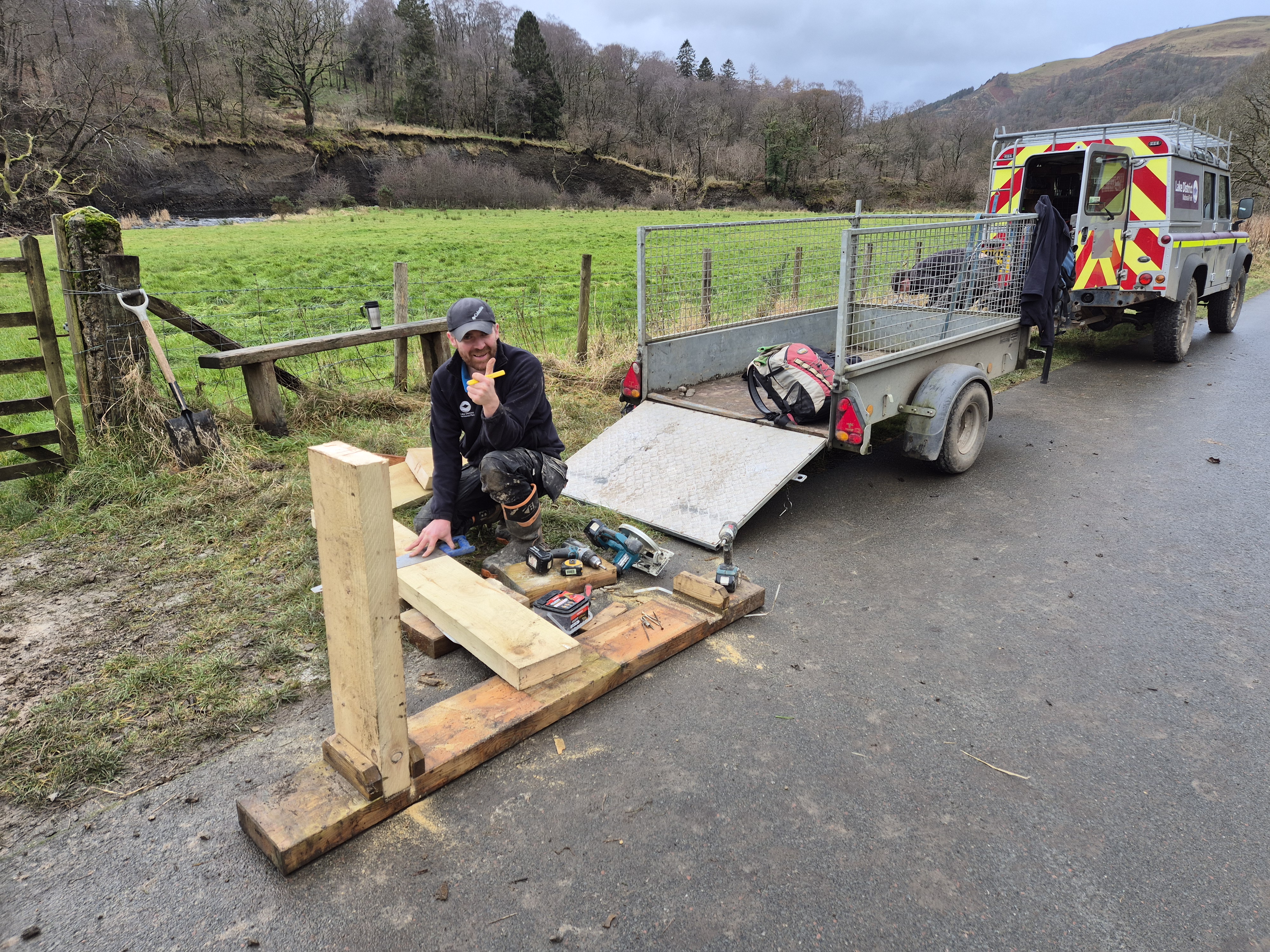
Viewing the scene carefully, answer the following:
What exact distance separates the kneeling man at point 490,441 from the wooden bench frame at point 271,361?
62.1 inches

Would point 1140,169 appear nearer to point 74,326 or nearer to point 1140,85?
point 74,326

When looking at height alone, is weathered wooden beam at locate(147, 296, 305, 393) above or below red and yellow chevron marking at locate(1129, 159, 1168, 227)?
below

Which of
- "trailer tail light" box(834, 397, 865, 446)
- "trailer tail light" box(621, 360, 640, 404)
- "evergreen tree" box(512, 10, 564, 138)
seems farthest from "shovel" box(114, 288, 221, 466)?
"evergreen tree" box(512, 10, 564, 138)

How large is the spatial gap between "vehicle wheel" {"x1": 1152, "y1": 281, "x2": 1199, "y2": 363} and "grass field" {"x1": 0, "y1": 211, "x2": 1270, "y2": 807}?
2.10 m

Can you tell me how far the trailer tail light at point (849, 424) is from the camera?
474 cm

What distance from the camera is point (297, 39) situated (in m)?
71.5

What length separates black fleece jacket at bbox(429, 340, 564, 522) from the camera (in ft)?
12.9

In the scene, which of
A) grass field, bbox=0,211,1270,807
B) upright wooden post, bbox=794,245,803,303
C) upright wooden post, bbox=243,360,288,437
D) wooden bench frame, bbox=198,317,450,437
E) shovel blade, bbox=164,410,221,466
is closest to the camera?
grass field, bbox=0,211,1270,807

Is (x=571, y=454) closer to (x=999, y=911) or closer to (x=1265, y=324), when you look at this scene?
(x=999, y=911)

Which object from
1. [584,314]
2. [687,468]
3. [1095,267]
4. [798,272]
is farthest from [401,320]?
[1095,267]

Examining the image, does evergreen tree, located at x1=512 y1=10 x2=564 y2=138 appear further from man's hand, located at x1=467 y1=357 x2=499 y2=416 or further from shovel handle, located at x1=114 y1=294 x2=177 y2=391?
man's hand, located at x1=467 y1=357 x2=499 y2=416

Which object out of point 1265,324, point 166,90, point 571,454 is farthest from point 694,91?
point 571,454

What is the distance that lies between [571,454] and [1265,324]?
42.7 ft

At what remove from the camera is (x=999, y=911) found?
82.4 inches
